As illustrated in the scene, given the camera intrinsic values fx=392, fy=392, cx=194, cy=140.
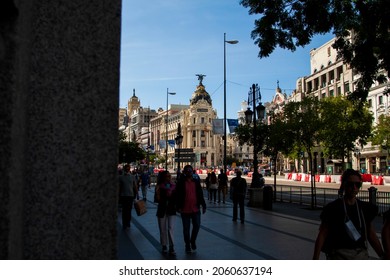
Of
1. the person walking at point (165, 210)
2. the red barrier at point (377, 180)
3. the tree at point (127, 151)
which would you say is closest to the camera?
the person walking at point (165, 210)

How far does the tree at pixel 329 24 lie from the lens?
9.73 metres

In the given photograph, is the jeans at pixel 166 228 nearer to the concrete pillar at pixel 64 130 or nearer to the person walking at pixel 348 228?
the person walking at pixel 348 228

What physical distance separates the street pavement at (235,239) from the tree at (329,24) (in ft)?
15.7

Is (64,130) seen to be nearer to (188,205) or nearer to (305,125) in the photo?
(188,205)

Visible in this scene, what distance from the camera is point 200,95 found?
458 ft

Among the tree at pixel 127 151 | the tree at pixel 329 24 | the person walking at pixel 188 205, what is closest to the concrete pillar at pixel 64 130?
the person walking at pixel 188 205

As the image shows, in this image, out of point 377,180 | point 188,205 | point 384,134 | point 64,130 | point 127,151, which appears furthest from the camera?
point 127,151

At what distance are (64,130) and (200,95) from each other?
139 metres

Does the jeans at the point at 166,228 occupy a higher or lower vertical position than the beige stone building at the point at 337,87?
lower

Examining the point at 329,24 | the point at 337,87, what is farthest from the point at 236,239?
the point at 337,87

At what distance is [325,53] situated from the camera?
6788cm
